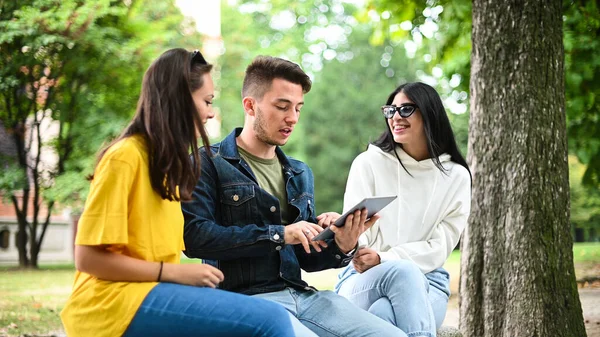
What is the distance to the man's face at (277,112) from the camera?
2.75 meters

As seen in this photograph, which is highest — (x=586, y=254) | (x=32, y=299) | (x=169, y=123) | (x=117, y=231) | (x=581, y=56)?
(x=581, y=56)

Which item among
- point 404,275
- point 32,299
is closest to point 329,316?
point 404,275

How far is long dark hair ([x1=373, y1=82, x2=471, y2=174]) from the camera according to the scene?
332 centimetres

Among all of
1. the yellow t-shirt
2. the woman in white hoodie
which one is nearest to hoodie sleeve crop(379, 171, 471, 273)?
the woman in white hoodie

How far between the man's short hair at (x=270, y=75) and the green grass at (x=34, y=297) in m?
3.84

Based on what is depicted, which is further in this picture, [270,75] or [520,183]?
[520,183]

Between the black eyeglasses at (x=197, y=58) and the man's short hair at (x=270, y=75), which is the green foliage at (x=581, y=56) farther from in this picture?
the black eyeglasses at (x=197, y=58)

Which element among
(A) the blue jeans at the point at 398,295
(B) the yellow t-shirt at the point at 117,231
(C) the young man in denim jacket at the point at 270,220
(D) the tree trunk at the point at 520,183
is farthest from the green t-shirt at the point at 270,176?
(D) the tree trunk at the point at 520,183

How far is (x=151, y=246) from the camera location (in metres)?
1.97

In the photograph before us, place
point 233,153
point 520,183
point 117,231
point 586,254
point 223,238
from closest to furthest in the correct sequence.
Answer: point 117,231 < point 223,238 < point 233,153 < point 520,183 < point 586,254

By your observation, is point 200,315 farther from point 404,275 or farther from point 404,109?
point 404,109

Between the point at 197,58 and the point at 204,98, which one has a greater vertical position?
the point at 197,58

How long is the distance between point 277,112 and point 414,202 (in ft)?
2.88

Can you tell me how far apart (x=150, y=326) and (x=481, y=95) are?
9.18 ft
